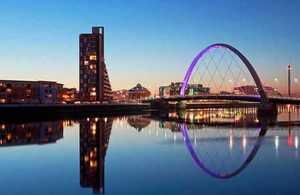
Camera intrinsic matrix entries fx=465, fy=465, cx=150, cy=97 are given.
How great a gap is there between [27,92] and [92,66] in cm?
4248

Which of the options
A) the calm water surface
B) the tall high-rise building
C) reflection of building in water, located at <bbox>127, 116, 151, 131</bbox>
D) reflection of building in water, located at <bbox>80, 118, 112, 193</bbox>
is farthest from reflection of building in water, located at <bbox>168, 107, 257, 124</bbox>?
the tall high-rise building

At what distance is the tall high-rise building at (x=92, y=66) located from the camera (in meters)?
175

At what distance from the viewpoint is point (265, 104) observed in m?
96.2

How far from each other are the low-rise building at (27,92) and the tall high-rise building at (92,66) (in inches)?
1069

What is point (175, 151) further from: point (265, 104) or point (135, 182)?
point (265, 104)

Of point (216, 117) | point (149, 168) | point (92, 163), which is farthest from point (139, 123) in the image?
point (149, 168)

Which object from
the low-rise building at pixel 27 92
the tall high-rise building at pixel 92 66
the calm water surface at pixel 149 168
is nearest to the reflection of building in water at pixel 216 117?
the calm water surface at pixel 149 168

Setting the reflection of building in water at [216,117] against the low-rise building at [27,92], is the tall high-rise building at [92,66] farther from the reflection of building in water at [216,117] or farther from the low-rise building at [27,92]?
the reflection of building in water at [216,117]

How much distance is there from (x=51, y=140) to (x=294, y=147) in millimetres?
20941

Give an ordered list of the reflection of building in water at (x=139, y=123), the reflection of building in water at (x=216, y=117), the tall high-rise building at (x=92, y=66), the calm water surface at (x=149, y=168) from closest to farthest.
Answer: the calm water surface at (x=149, y=168), the reflection of building in water at (x=139, y=123), the reflection of building in water at (x=216, y=117), the tall high-rise building at (x=92, y=66)

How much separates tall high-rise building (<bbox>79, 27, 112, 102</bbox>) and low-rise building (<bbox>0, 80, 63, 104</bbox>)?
2714cm

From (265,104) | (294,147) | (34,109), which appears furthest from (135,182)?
(265,104)

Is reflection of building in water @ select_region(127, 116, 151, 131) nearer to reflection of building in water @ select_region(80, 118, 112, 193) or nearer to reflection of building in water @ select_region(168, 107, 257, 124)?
reflection of building in water @ select_region(168, 107, 257, 124)

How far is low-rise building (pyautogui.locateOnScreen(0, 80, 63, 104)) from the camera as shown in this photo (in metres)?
132
